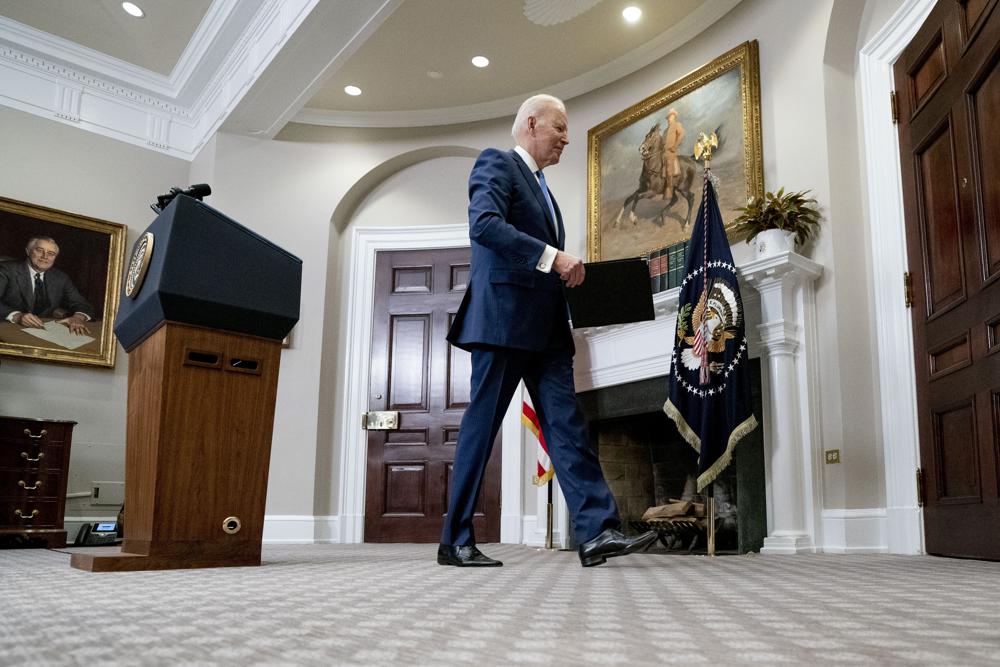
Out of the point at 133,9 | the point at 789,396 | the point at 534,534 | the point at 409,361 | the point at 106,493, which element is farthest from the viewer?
the point at 409,361

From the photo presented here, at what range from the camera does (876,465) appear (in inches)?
155

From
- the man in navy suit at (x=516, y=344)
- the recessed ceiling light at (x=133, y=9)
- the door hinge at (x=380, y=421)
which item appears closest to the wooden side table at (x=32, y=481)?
the door hinge at (x=380, y=421)

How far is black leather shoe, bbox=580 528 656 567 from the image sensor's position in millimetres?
2467

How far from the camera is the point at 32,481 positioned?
5.13 meters

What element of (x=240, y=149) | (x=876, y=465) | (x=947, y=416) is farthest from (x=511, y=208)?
(x=240, y=149)

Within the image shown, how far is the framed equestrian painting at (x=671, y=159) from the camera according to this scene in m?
4.86

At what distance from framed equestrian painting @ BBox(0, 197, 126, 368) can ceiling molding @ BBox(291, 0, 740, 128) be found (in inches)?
76.7

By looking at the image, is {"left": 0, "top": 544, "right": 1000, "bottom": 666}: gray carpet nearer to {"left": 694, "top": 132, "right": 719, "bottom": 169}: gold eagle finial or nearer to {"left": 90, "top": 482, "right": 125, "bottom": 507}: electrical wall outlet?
{"left": 694, "top": 132, "right": 719, "bottom": 169}: gold eagle finial

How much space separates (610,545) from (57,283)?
5.51m

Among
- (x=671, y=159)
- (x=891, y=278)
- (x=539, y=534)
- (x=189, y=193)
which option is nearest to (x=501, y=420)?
(x=189, y=193)

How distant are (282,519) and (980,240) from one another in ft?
16.8

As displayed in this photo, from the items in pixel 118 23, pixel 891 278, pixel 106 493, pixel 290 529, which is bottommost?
pixel 290 529

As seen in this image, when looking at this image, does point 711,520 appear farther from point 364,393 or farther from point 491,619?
point 364,393

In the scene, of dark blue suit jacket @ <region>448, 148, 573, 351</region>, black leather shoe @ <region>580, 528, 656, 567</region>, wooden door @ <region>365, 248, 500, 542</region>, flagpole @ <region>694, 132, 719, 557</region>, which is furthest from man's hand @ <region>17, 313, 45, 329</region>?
black leather shoe @ <region>580, 528, 656, 567</region>
